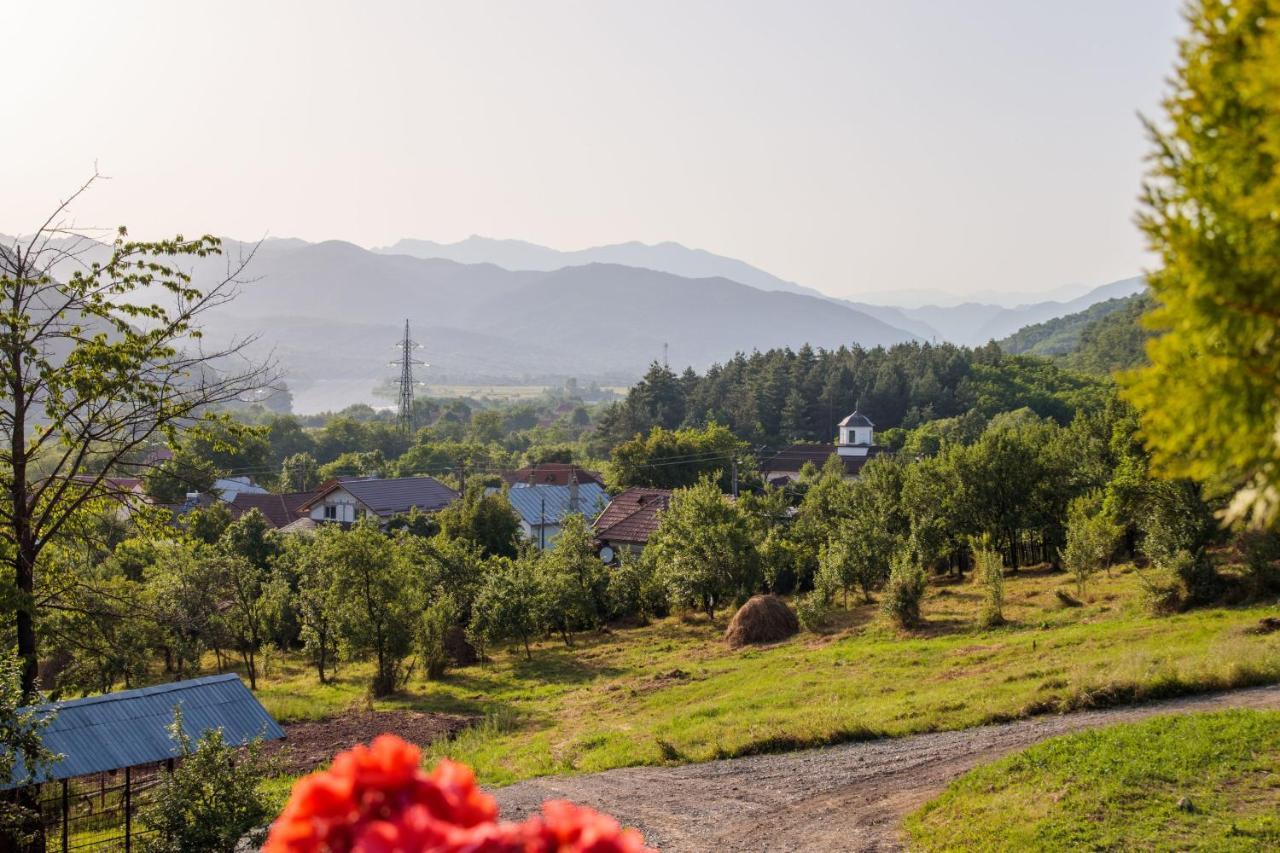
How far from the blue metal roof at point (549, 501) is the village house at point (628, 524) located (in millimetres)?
7280

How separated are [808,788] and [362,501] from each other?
52.2 metres

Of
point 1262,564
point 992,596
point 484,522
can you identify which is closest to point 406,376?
point 484,522

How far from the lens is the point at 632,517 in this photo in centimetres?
5347

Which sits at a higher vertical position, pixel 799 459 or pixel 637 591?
pixel 799 459

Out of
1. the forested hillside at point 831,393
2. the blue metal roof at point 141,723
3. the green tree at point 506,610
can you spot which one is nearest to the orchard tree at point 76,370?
the blue metal roof at point 141,723

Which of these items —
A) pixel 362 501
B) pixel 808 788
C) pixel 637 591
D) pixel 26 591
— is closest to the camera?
pixel 26 591

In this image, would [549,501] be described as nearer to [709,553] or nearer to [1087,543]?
[709,553]

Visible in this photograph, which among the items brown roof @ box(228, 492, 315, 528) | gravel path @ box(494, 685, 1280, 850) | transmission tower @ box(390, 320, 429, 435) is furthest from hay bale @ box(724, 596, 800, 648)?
transmission tower @ box(390, 320, 429, 435)

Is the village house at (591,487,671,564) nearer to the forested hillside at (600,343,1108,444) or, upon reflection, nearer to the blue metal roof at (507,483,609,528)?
the blue metal roof at (507,483,609,528)

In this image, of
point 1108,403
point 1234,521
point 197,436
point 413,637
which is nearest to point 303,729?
point 413,637

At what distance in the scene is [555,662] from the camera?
3288 cm

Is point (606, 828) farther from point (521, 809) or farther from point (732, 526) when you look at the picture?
point (732, 526)

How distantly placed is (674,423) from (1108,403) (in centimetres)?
7173

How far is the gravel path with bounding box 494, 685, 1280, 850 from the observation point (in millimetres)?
13492
